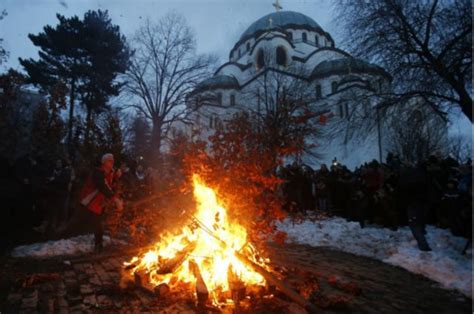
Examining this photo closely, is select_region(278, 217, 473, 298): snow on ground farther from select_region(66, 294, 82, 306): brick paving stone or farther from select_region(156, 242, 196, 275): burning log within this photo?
select_region(66, 294, 82, 306): brick paving stone

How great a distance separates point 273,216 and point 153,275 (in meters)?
5.12

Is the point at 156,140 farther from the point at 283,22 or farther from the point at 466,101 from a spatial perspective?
the point at 283,22

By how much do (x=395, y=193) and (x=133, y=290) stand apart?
8797 mm

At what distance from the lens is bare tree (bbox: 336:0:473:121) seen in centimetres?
858

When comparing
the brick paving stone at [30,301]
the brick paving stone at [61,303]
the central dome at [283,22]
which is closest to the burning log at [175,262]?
the brick paving stone at [61,303]

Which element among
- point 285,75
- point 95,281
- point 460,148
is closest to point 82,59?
point 285,75

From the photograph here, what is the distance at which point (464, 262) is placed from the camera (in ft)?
20.1

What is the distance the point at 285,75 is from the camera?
95.9 ft

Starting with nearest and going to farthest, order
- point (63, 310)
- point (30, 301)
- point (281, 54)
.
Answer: point (63, 310) < point (30, 301) < point (281, 54)

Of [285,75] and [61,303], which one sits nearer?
[61,303]

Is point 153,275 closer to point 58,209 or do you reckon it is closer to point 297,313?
point 297,313

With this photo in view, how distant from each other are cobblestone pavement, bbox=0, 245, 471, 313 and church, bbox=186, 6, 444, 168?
19299 millimetres

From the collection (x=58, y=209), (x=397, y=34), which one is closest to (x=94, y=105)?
(x=58, y=209)

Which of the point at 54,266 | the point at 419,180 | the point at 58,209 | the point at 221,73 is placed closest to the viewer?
the point at 54,266
